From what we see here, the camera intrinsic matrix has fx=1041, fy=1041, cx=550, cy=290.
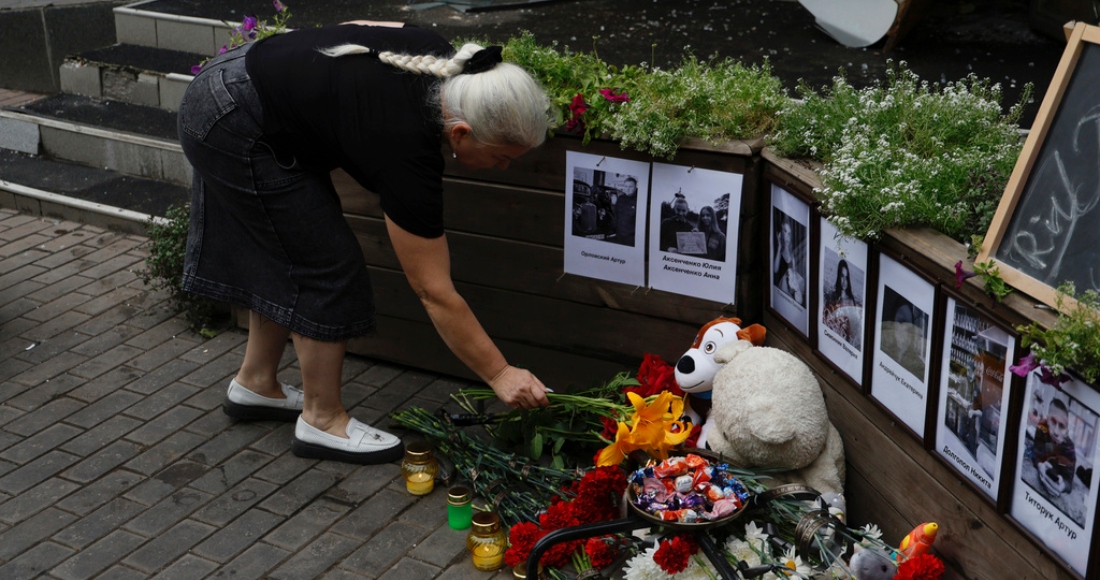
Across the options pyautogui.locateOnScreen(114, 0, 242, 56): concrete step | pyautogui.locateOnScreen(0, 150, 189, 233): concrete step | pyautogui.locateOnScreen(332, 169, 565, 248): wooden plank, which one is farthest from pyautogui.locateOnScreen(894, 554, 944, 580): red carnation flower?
pyautogui.locateOnScreen(114, 0, 242, 56): concrete step

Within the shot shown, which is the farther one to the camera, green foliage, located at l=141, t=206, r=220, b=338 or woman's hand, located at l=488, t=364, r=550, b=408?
green foliage, located at l=141, t=206, r=220, b=338

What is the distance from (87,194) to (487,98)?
3.84 metres

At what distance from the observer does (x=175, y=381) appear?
4035 millimetres

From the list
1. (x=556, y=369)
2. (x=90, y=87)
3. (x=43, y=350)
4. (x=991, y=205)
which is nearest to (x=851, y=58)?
(x=556, y=369)

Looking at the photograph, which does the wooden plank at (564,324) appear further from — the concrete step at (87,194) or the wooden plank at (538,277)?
the concrete step at (87,194)

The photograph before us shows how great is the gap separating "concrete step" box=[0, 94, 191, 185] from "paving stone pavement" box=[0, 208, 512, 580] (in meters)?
1.23

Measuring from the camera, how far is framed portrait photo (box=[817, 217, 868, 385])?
2605 millimetres

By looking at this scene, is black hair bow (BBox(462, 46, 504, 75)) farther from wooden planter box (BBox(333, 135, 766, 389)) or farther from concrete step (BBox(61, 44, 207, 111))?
concrete step (BBox(61, 44, 207, 111))

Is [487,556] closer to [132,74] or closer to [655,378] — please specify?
[655,378]

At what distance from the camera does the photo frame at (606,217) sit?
3.24 meters

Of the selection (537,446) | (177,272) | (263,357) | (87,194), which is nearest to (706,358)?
(537,446)

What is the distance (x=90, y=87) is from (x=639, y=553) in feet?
17.7

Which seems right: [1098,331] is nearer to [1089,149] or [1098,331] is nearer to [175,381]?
[1089,149]

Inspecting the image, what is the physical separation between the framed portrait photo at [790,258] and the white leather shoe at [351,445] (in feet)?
4.45
